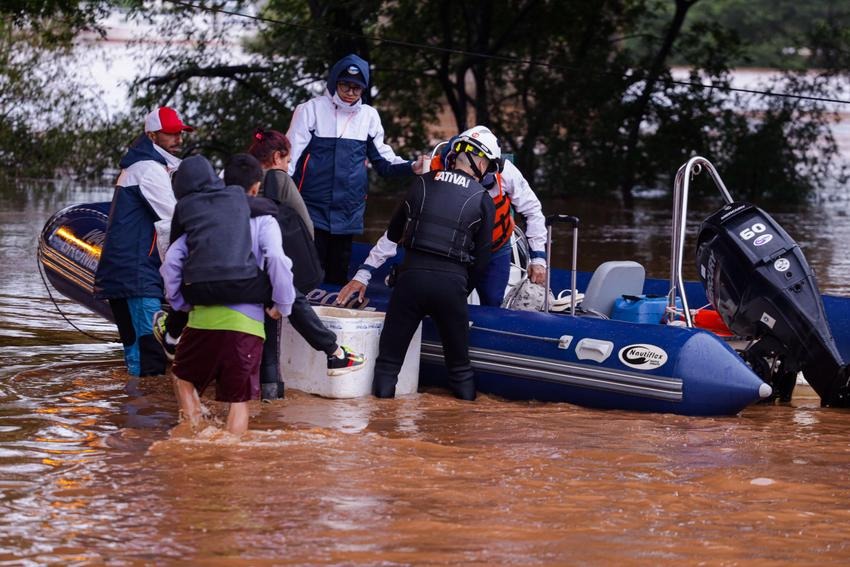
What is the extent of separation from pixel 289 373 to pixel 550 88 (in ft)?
46.0

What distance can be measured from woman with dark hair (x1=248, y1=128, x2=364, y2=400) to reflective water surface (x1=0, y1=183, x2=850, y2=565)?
177mm

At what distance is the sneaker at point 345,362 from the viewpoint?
673 cm

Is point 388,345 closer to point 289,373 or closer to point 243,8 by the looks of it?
point 289,373

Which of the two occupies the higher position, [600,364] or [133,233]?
[133,233]

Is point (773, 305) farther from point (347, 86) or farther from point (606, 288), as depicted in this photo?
point (347, 86)

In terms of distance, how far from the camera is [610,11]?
68.1 ft

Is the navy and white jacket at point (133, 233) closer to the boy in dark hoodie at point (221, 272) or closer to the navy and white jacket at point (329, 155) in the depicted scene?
the navy and white jacket at point (329, 155)

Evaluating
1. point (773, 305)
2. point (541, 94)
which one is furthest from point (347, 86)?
point (541, 94)

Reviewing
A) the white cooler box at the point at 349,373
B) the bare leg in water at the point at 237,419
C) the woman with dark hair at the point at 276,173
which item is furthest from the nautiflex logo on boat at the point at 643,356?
the bare leg in water at the point at 237,419

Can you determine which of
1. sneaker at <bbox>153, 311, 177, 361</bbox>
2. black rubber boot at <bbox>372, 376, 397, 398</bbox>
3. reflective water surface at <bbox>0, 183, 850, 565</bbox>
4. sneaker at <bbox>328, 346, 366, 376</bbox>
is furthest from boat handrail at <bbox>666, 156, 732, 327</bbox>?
sneaker at <bbox>153, 311, 177, 361</bbox>

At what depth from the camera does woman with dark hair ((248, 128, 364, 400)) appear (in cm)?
638

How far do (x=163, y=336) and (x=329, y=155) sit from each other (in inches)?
61.4

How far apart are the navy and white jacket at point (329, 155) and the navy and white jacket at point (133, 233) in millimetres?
916

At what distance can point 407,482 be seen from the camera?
5160 millimetres
